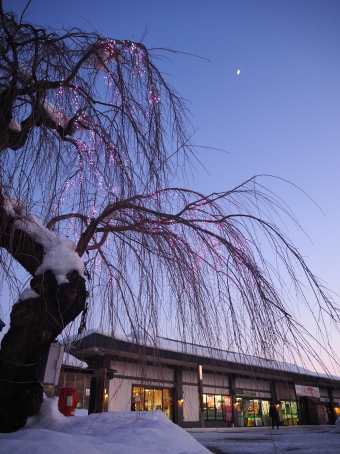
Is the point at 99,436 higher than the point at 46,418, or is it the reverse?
the point at 46,418

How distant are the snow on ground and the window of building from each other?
16.9 metres

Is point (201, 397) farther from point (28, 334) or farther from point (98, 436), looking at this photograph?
point (28, 334)

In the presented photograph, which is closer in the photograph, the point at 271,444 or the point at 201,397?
the point at 271,444

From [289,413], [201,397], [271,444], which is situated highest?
[201,397]

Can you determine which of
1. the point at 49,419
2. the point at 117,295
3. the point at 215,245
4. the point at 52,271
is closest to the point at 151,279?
the point at 117,295

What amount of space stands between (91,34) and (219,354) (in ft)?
8.91

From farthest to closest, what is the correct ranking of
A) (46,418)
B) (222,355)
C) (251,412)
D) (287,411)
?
1. (287,411)
2. (251,412)
3. (46,418)
4. (222,355)

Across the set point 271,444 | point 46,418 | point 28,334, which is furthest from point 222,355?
point 271,444

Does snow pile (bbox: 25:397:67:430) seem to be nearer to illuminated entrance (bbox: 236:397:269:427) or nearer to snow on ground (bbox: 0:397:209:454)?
snow on ground (bbox: 0:397:209:454)

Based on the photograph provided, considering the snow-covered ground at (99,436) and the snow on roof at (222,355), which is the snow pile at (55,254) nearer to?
the snow on roof at (222,355)

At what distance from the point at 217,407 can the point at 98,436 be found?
60.8 ft

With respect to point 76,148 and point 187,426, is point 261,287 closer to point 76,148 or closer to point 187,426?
point 76,148

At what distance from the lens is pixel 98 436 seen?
2.94m

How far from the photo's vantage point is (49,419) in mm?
3365
